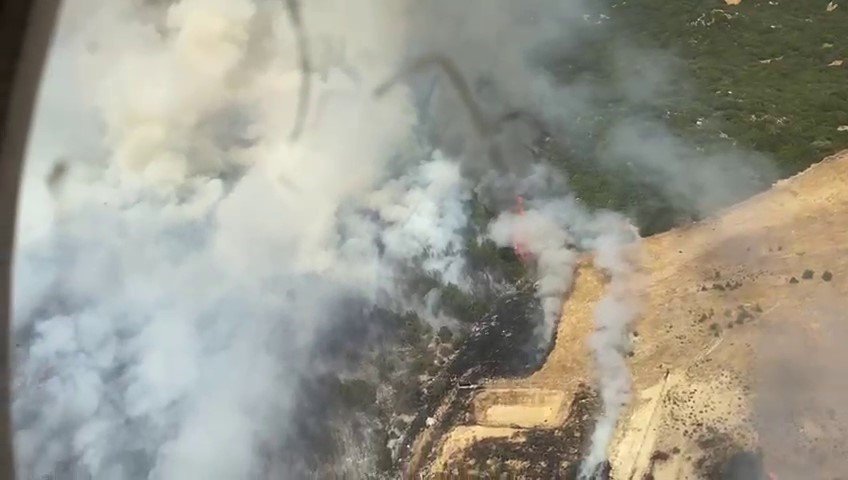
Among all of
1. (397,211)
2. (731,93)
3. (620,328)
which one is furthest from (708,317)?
(397,211)

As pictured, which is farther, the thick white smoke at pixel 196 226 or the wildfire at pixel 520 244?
the wildfire at pixel 520 244

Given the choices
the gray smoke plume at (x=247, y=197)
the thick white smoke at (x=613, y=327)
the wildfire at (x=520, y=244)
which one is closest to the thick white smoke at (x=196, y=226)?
the gray smoke plume at (x=247, y=197)

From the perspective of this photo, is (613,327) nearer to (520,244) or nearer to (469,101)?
(520,244)

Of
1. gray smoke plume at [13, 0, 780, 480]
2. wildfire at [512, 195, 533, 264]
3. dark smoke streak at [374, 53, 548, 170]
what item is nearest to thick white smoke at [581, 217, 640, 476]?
gray smoke plume at [13, 0, 780, 480]

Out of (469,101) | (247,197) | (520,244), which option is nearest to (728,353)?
(520,244)

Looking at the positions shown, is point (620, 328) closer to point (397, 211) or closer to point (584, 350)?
point (584, 350)

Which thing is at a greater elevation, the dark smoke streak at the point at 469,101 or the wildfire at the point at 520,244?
the dark smoke streak at the point at 469,101

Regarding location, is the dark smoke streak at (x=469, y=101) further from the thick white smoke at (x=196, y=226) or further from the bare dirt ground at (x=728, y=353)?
the bare dirt ground at (x=728, y=353)

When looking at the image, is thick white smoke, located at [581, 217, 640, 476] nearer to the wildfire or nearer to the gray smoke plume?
the gray smoke plume
